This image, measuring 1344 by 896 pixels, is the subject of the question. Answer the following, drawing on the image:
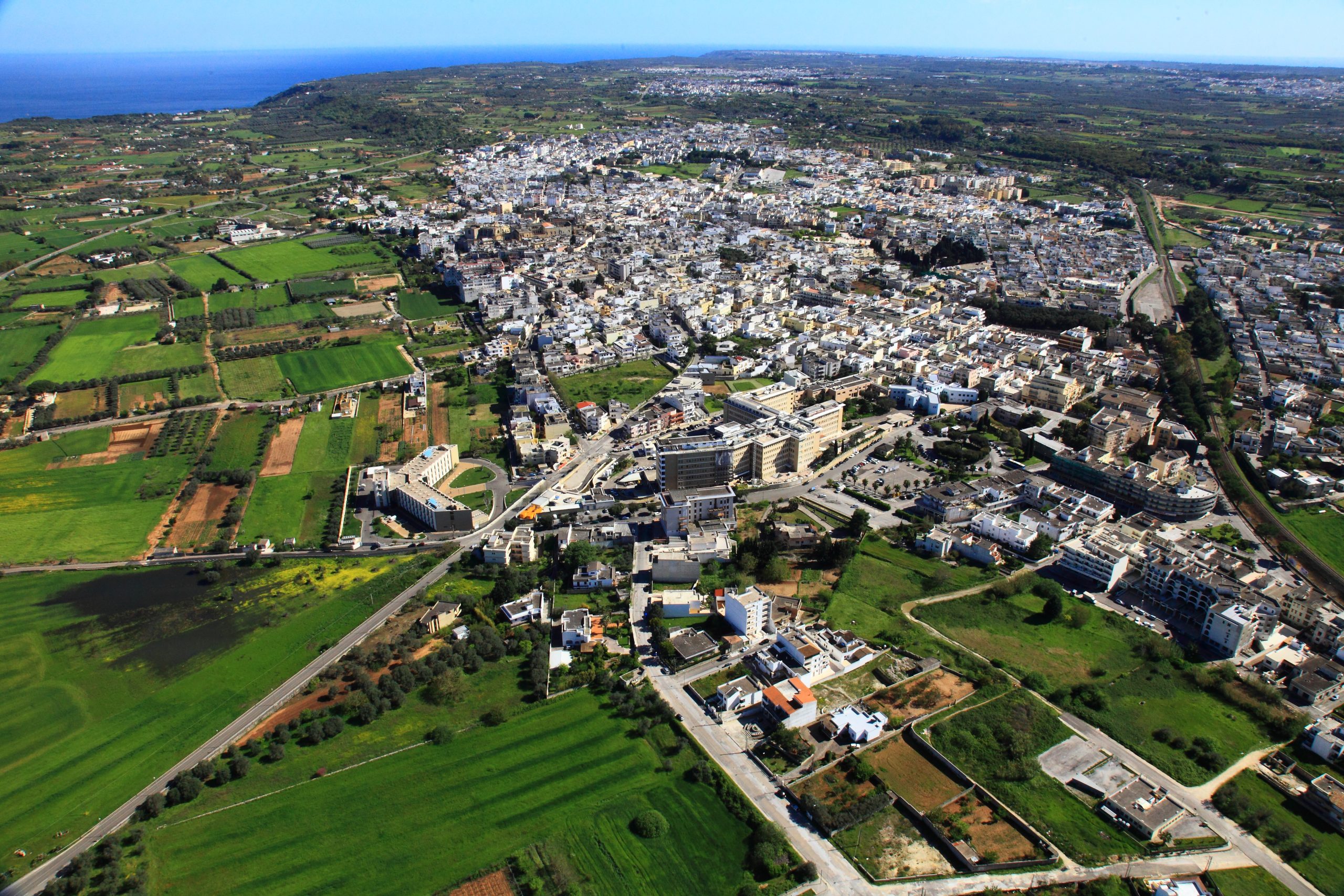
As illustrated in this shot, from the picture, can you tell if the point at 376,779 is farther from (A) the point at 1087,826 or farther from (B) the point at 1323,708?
(B) the point at 1323,708

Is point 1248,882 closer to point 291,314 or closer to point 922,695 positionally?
point 922,695

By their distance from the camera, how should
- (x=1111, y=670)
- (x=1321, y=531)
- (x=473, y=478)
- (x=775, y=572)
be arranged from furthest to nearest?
(x=473, y=478) < (x=1321, y=531) < (x=775, y=572) < (x=1111, y=670)

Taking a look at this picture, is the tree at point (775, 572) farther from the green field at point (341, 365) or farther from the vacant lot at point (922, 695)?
the green field at point (341, 365)

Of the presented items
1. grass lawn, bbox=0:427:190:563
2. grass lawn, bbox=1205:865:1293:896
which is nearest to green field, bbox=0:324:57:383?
grass lawn, bbox=0:427:190:563

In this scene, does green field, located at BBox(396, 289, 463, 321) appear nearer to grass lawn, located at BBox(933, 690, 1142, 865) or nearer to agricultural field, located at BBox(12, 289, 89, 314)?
agricultural field, located at BBox(12, 289, 89, 314)

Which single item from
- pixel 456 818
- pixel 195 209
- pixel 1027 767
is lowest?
pixel 456 818

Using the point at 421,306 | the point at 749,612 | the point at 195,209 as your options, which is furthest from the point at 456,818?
the point at 195,209
